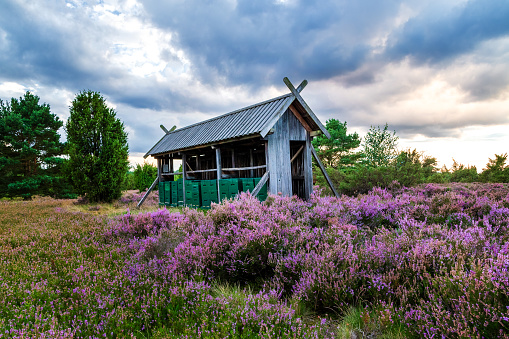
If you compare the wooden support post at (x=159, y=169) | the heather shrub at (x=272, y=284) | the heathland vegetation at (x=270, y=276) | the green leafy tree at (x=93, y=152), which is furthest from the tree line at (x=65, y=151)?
the heather shrub at (x=272, y=284)

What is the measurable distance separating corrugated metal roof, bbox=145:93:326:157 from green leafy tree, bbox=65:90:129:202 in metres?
2.65

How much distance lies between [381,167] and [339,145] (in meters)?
13.2

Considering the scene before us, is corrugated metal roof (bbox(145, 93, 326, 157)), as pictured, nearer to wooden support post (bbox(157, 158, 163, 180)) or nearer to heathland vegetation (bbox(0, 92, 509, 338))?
wooden support post (bbox(157, 158, 163, 180))

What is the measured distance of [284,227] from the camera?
470 cm

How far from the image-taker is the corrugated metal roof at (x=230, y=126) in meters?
10.9

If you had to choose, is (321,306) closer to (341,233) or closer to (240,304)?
(240,304)

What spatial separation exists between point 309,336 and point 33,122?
28026 millimetres

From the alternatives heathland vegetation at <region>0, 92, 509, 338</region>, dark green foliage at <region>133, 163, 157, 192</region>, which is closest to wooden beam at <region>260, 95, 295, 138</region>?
heathland vegetation at <region>0, 92, 509, 338</region>

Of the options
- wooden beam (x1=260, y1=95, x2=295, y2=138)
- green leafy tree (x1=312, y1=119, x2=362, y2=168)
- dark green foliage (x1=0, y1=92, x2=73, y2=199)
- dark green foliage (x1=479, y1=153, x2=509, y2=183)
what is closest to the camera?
wooden beam (x1=260, y1=95, x2=295, y2=138)

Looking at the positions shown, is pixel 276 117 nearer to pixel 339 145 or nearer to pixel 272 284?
pixel 272 284

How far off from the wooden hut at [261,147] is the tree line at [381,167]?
1859 mm

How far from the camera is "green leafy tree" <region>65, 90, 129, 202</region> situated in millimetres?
16766

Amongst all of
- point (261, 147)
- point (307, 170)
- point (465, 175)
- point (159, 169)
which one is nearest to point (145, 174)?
point (159, 169)

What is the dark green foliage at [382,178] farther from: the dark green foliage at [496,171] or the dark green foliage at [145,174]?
the dark green foliage at [145,174]
